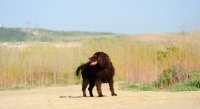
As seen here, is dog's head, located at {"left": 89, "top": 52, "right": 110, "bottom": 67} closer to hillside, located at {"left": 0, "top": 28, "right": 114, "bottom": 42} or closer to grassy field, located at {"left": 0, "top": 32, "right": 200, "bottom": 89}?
grassy field, located at {"left": 0, "top": 32, "right": 200, "bottom": 89}

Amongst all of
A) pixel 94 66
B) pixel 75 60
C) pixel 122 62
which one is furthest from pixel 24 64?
pixel 94 66

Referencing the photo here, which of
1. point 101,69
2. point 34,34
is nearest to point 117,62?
point 101,69

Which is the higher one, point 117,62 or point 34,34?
point 34,34

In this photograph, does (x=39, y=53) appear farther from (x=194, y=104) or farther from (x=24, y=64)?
(x=194, y=104)

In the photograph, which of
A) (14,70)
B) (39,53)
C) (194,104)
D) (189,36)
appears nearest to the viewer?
(194,104)

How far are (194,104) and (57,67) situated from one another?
1570cm

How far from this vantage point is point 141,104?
12641 mm

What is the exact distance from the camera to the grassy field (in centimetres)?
1995

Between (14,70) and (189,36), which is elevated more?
(189,36)

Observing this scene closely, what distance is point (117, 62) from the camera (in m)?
26.2

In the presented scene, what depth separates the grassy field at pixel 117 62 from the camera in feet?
65.5

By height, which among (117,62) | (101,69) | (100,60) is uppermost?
(100,60)

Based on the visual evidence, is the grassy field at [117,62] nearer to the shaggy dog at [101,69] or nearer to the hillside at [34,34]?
the shaggy dog at [101,69]

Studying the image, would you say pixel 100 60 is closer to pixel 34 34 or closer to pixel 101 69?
pixel 101 69
